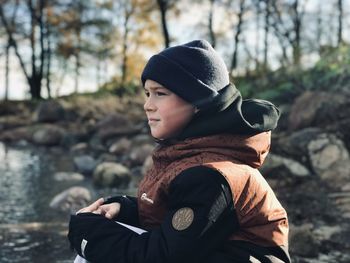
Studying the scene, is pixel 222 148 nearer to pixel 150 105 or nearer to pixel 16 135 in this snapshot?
pixel 150 105

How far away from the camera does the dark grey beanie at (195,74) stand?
5.94 feet

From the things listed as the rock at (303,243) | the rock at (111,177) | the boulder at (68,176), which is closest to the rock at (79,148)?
the boulder at (68,176)

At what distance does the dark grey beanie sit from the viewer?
1812 mm

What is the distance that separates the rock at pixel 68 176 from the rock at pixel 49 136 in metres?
6.90

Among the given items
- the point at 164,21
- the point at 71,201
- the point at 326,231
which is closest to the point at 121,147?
the point at 71,201

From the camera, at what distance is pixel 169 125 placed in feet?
6.19

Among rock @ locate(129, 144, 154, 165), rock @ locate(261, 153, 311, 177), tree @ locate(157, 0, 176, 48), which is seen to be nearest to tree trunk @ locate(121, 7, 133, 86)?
tree @ locate(157, 0, 176, 48)

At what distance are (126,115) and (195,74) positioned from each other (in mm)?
15402

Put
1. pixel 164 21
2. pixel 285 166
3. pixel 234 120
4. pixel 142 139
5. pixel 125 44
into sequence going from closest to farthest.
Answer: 1. pixel 234 120
2. pixel 285 166
3. pixel 142 139
4. pixel 164 21
5. pixel 125 44

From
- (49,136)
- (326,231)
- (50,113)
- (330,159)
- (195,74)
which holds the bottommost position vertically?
(49,136)

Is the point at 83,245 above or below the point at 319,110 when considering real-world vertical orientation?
above

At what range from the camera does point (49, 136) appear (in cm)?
Result: 1619

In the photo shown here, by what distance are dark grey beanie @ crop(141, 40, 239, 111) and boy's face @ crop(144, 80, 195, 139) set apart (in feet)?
0.11

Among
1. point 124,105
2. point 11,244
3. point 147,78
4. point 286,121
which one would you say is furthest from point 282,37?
point 147,78
